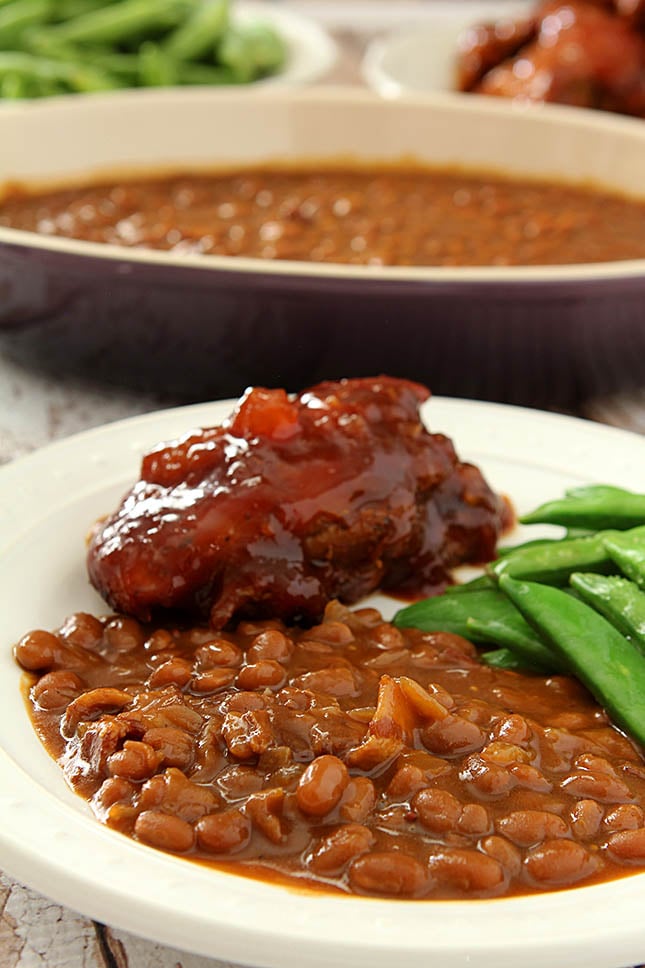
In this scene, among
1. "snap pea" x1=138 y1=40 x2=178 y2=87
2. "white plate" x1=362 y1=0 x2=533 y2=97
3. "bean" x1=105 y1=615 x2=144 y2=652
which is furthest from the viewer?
"white plate" x1=362 y1=0 x2=533 y2=97

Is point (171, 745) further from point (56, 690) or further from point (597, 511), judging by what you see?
point (597, 511)

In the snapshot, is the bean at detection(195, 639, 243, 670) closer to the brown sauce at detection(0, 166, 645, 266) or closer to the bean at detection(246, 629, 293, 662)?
the bean at detection(246, 629, 293, 662)

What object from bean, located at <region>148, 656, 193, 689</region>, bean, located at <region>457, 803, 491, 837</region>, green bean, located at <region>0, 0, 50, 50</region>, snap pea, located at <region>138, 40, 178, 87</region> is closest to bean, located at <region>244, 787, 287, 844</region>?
bean, located at <region>457, 803, 491, 837</region>

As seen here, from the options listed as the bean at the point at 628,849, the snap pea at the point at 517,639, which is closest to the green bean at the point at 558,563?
the snap pea at the point at 517,639

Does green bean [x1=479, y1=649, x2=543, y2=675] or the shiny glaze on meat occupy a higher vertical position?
the shiny glaze on meat

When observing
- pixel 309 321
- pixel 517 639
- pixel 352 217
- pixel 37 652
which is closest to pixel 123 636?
pixel 37 652

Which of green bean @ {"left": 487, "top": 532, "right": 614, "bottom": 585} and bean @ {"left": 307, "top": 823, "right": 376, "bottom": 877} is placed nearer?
bean @ {"left": 307, "top": 823, "right": 376, "bottom": 877}

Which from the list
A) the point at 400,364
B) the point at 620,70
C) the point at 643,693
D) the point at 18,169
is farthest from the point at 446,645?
the point at 620,70
